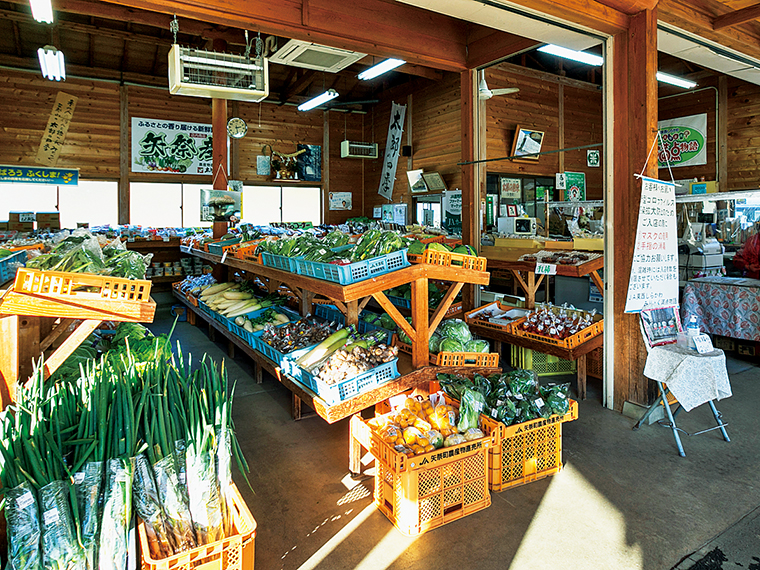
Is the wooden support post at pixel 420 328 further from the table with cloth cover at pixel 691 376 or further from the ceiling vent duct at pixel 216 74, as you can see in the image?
the ceiling vent duct at pixel 216 74

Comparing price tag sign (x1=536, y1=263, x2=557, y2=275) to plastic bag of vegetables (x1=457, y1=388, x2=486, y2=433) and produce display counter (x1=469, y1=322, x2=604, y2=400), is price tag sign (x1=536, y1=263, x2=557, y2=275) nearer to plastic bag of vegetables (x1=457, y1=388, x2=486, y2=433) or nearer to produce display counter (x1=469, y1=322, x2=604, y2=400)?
produce display counter (x1=469, y1=322, x2=604, y2=400)

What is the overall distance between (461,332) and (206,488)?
8.34 ft

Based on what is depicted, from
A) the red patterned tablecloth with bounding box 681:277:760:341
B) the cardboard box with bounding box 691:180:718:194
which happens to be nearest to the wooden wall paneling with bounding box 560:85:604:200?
the cardboard box with bounding box 691:180:718:194

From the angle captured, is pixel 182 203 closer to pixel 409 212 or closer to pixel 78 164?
pixel 78 164

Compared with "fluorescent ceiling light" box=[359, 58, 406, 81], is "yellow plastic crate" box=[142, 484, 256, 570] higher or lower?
lower

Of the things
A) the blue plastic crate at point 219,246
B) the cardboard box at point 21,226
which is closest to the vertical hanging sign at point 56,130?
the cardboard box at point 21,226

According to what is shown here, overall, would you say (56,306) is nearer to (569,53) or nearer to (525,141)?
(569,53)

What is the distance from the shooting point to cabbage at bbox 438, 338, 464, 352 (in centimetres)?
358

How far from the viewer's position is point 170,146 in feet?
37.7

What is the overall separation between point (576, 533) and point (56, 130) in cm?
1200

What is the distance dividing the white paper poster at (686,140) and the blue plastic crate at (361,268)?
9.11 meters

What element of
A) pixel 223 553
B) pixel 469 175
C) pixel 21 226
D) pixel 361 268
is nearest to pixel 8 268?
pixel 361 268

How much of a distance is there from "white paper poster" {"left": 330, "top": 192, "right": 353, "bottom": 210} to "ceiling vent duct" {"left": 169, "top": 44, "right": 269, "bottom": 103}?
359 inches

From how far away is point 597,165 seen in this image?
479 inches
